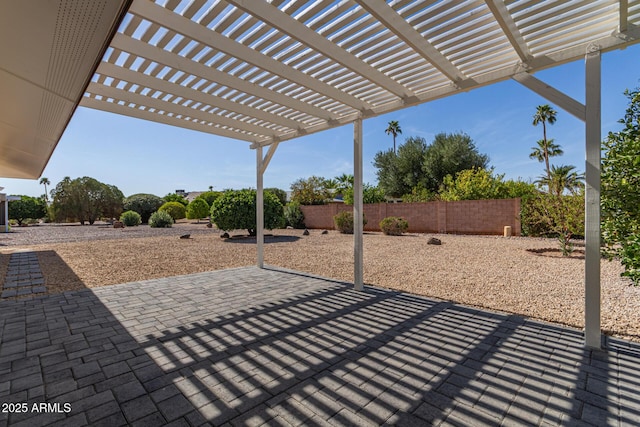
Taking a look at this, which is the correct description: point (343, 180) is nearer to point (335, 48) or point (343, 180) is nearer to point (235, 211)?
point (235, 211)

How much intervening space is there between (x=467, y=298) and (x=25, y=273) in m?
8.50

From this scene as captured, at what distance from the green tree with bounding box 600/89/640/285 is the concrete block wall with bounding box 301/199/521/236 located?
458 inches

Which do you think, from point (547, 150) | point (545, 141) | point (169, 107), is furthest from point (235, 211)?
point (547, 150)

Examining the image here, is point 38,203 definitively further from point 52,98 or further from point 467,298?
point 467,298

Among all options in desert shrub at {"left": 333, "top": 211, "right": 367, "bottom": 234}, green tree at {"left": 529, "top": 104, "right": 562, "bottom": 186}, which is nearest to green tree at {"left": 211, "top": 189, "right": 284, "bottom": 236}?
desert shrub at {"left": 333, "top": 211, "right": 367, "bottom": 234}

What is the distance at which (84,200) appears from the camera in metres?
27.2

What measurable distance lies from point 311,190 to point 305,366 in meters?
21.9

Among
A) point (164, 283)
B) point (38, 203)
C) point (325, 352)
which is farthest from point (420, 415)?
point (38, 203)

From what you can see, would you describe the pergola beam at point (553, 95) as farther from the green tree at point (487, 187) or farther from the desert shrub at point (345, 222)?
the green tree at point (487, 187)

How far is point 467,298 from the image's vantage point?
446 centimetres

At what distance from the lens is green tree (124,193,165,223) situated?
27781 millimetres

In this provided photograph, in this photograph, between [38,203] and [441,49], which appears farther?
[38,203]

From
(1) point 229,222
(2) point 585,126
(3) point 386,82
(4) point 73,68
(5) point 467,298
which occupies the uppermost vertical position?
(3) point 386,82

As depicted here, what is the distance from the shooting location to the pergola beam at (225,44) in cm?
241
